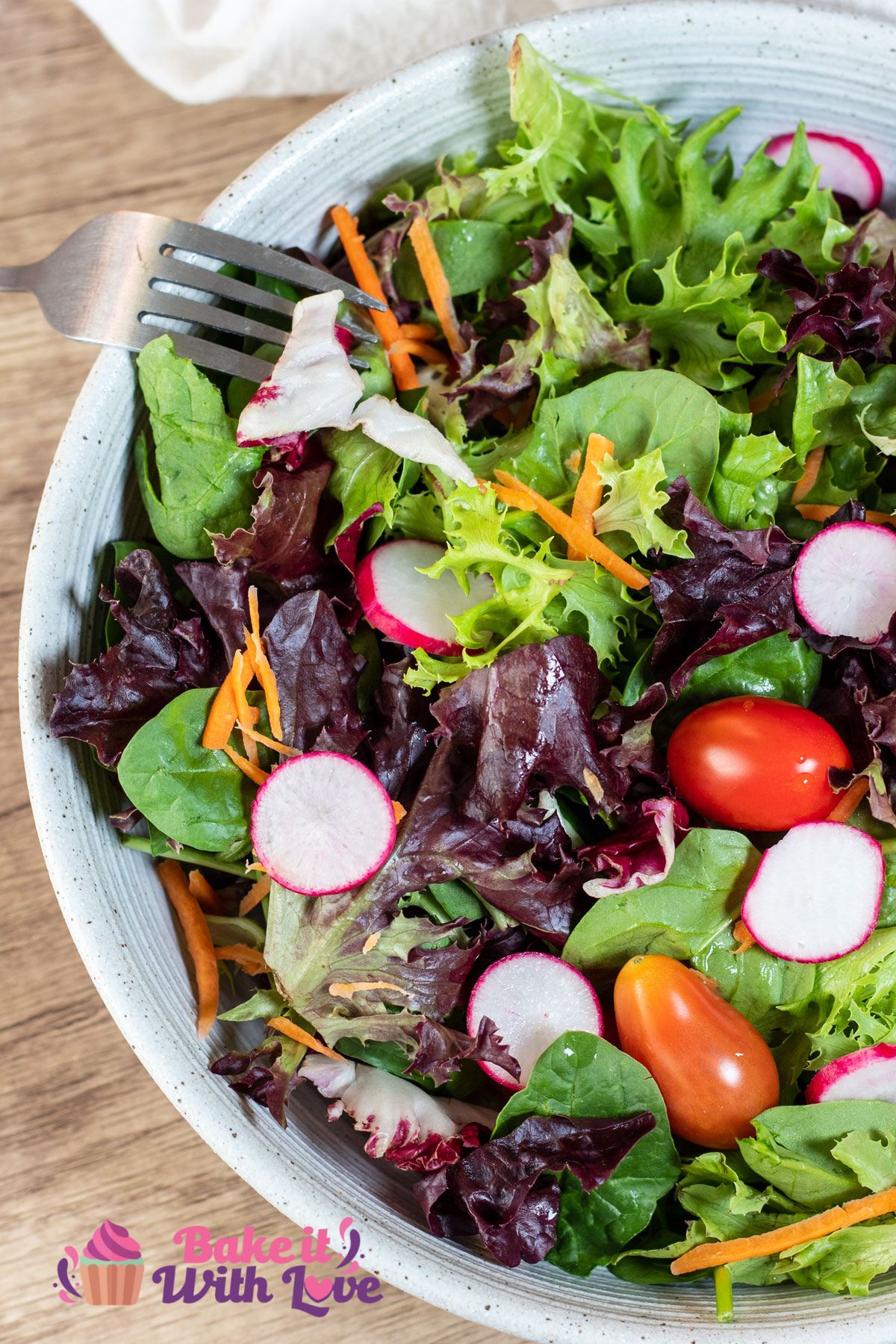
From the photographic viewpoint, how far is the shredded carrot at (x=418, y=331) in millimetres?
1553

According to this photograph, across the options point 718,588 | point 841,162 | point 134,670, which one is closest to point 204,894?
point 134,670

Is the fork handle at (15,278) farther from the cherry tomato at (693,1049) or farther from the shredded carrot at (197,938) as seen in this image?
the cherry tomato at (693,1049)

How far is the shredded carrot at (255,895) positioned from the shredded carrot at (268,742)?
0.16 meters

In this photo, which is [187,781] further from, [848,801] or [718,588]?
[848,801]

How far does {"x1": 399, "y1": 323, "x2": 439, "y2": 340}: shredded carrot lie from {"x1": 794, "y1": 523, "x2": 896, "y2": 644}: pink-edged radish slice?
59 cm

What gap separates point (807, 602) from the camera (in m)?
1.41

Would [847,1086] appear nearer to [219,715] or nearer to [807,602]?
[807,602]

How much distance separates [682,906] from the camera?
1.37 m

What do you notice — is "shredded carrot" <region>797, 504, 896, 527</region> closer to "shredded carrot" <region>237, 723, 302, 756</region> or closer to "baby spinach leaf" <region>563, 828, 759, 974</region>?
"baby spinach leaf" <region>563, 828, 759, 974</region>

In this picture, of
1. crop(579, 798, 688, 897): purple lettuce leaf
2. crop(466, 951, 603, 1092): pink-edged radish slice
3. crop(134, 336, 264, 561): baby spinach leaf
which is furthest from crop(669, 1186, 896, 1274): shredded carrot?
crop(134, 336, 264, 561): baby spinach leaf

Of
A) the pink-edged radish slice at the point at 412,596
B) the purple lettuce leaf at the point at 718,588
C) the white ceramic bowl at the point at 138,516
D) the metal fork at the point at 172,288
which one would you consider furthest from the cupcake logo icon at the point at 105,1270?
the metal fork at the point at 172,288

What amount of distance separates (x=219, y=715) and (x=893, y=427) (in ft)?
3.07

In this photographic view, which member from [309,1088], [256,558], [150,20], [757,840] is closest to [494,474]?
[256,558]

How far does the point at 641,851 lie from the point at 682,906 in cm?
10
